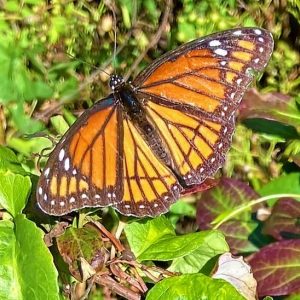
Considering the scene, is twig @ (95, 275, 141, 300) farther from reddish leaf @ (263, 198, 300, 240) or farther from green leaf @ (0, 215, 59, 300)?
reddish leaf @ (263, 198, 300, 240)

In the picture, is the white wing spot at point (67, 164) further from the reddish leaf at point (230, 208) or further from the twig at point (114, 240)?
the reddish leaf at point (230, 208)

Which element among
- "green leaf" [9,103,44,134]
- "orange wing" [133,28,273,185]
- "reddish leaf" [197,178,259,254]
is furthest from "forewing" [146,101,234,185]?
"green leaf" [9,103,44,134]

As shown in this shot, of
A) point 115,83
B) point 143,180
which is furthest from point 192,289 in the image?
point 115,83

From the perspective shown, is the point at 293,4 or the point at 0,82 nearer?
the point at 0,82

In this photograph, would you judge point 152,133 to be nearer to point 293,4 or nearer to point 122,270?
point 122,270

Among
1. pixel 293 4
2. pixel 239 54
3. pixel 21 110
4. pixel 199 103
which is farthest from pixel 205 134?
pixel 293 4

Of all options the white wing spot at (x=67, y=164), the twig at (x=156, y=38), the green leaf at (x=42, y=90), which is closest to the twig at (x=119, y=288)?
the white wing spot at (x=67, y=164)
